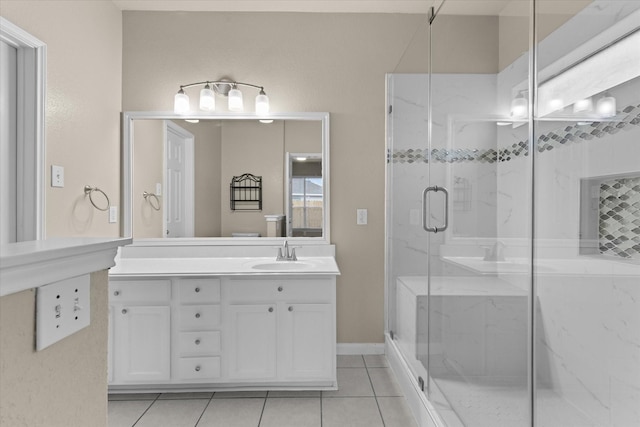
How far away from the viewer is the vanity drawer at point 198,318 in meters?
2.34

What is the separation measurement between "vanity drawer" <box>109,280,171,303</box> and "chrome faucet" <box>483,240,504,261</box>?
1.72m

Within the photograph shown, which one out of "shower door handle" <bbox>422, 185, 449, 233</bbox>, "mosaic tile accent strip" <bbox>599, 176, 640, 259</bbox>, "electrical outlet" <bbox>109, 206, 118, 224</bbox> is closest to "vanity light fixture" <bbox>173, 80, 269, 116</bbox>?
"electrical outlet" <bbox>109, 206, 118, 224</bbox>

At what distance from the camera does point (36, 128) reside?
6.97 feet

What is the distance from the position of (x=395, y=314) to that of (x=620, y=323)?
1.96 metres

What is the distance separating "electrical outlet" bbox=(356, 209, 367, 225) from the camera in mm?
3036

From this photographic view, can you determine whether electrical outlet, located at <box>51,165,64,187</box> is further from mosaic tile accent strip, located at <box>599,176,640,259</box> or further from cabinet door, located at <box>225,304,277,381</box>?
mosaic tile accent strip, located at <box>599,176,640,259</box>

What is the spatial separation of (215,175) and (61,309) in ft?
7.77

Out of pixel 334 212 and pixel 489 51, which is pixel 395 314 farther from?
pixel 489 51

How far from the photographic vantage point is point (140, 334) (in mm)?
2342

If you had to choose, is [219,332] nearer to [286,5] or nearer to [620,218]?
[620,218]

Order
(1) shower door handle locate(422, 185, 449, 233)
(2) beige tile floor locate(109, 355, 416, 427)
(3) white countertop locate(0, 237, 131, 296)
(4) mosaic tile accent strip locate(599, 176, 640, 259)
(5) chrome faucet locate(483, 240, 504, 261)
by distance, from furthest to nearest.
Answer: (2) beige tile floor locate(109, 355, 416, 427) → (1) shower door handle locate(422, 185, 449, 233) → (5) chrome faucet locate(483, 240, 504, 261) → (4) mosaic tile accent strip locate(599, 176, 640, 259) → (3) white countertop locate(0, 237, 131, 296)

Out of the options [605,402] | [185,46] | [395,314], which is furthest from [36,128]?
[605,402]

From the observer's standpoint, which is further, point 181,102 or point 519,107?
point 181,102

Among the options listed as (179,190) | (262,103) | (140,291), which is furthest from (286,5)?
(140,291)
